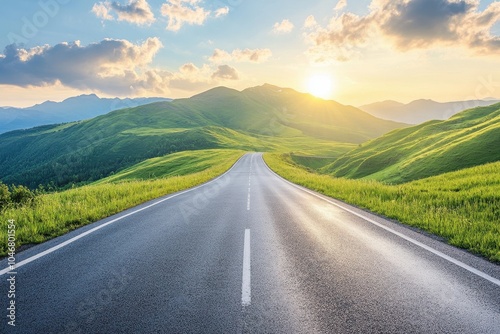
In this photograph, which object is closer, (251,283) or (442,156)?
(251,283)

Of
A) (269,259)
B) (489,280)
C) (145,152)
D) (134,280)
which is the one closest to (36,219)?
(134,280)

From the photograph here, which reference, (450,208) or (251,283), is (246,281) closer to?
→ (251,283)

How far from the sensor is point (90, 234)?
25.6 feet

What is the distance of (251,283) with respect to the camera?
15.6 feet

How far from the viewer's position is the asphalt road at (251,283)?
12.1 feet

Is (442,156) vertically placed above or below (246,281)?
above

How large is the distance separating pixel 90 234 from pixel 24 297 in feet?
12.0

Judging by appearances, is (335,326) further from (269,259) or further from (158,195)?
(158,195)
